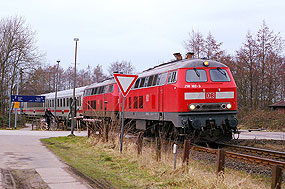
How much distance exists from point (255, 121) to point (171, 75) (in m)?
21.1

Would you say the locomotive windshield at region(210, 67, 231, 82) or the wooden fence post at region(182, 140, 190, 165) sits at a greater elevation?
the locomotive windshield at region(210, 67, 231, 82)

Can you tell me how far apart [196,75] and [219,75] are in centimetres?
102

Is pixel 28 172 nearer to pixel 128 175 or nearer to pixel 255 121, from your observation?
pixel 128 175

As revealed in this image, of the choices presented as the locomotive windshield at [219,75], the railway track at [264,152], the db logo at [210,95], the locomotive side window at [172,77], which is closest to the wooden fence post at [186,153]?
the railway track at [264,152]

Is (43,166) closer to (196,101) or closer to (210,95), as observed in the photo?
(196,101)

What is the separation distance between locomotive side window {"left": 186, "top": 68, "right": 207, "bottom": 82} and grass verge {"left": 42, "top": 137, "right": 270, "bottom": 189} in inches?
139

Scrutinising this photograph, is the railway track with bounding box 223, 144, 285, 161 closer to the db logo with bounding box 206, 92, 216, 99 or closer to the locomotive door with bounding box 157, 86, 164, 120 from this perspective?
the db logo with bounding box 206, 92, 216, 99

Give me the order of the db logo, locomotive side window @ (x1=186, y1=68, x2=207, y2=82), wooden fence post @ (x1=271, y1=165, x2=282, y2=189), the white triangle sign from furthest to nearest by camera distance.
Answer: locomotive side window @ (x1=186, y1=68, x2=207, y2=82)
the db logo
the white triangle sign
wooden fence post @ (x1=271, y1=165, x2=282, y2=189)

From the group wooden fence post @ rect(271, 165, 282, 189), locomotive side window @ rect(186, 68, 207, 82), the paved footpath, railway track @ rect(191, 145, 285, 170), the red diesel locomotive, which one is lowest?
the paved footpath

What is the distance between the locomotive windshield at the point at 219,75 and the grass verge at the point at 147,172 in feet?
14.3

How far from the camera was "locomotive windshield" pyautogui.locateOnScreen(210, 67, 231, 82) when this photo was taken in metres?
13.7

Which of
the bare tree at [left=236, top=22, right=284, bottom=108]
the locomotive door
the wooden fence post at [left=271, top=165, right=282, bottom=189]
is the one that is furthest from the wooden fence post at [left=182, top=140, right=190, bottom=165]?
the bare tree at [left=236, top=22, right=284, bottom=108]

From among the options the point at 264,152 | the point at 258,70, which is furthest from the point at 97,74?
the point at 264,152

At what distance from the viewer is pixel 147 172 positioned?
27.7ft
